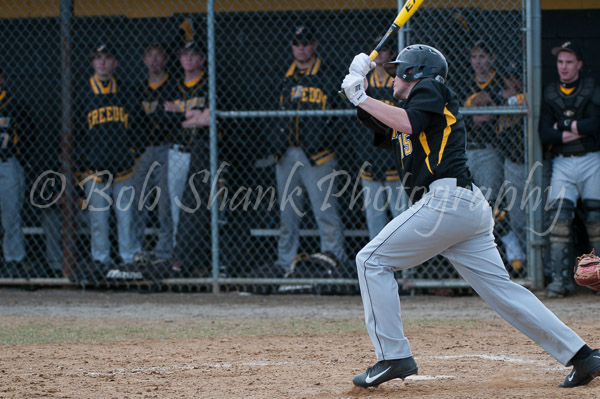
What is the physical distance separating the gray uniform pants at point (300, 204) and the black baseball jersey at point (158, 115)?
113 cm

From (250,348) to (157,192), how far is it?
343 cm

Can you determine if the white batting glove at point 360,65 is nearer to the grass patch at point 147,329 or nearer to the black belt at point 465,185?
the black belt at point 465,185

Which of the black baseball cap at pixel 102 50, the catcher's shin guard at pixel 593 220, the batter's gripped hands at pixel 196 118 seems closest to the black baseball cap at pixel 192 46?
the batter's gripped hands at pixel 196 118

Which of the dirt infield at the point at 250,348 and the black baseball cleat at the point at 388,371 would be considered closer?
the black baseball cleat at the point at 388,371

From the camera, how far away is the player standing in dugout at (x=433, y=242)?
4.08 meters

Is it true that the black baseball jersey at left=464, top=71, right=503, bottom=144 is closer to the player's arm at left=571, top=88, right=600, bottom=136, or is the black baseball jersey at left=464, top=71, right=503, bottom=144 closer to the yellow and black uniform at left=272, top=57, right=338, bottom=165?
the player's arm at left=571, top=88, right=600, bottom=136

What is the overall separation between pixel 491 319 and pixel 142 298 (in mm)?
3236

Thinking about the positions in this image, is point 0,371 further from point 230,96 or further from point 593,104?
point 593,104

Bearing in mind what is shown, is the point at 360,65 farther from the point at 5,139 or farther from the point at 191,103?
the point at 5,139

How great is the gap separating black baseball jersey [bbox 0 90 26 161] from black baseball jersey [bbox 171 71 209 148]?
164 cm

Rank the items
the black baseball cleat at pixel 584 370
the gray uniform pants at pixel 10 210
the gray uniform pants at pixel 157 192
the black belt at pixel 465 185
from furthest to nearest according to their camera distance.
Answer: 1. the gray uniform pants at pixel 10 210
2. the gray uniform pants at pixel 157 192
3. the black belt at pixel 465 185
4. the black baseball cleat at pixel 584 370

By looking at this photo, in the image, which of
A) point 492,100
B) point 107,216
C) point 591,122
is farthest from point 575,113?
point 107,216

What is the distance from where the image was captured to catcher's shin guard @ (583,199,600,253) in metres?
7.61

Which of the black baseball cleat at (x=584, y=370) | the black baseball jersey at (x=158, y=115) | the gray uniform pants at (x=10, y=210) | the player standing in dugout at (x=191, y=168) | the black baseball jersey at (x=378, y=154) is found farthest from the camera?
the gray uniform pants at (x=10, y=210)
